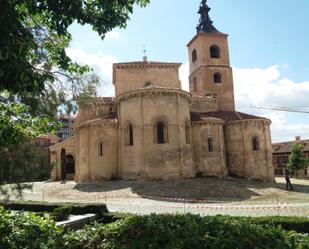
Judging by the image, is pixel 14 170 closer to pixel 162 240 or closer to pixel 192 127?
pixel 162 240

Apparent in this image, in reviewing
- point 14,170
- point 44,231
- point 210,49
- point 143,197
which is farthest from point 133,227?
point 210,49

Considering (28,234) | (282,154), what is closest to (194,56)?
(282,154)

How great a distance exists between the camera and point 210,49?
42.0m

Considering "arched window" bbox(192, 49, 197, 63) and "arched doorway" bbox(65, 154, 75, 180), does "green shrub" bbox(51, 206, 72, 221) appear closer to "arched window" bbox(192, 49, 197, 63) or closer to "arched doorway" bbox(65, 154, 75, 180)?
"arched doorway" bbox(65, 154, 75, 180)

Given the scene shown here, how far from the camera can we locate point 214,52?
42.2 meters

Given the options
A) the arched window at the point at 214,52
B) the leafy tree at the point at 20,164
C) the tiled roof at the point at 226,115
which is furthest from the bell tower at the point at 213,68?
the leafy tree at the point at 20,164

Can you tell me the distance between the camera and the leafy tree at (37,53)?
18.5 ft

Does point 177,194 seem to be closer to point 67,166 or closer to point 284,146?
point 67,166

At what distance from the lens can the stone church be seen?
2747 centimetres

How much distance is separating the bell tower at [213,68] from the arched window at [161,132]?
1244 centimetres

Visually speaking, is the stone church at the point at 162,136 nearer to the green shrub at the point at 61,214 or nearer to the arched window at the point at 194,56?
the arched window at the point at 194,56

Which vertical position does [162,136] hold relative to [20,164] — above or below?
above

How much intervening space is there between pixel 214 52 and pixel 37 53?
36.3 m

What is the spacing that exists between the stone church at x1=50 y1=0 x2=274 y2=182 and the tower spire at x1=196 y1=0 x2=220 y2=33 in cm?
1181
